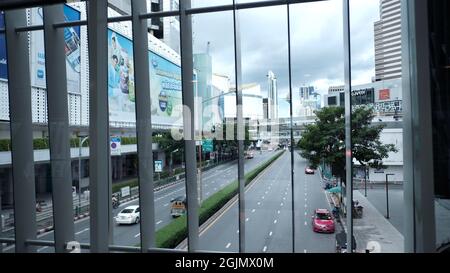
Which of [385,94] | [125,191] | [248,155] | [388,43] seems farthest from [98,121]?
[388,43]

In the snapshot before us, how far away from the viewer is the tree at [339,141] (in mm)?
4520

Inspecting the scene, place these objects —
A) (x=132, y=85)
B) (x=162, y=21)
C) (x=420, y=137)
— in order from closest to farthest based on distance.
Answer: (x=420, y=137)
(x=162, y=21)
(x=132, y=85)

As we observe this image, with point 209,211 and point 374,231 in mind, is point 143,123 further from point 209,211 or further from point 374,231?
point 374,231

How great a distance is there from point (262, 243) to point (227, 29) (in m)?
3.02

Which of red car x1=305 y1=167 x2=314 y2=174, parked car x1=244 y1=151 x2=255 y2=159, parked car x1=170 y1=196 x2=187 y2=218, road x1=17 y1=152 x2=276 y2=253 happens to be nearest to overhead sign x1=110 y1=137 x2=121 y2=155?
road x1=17 y1=152 x2=276 y2=253

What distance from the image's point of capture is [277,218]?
4.82 m

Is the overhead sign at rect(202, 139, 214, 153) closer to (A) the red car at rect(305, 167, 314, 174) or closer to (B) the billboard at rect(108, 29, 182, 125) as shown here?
(B) the billboard at rect(108, 29, 182, 125)

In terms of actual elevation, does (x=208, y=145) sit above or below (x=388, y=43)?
below

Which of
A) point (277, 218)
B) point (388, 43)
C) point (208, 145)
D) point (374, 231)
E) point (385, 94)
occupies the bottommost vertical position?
point (374, 231)

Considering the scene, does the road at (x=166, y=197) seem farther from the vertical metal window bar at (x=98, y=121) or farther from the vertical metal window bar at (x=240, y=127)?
the vertical metal window bar at (x=98, y=121)

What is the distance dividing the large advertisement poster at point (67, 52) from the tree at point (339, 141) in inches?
146

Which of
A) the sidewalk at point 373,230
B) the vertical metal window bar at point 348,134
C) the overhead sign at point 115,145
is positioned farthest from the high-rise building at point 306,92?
the overhead sign at point 115,145

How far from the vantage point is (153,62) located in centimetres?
544

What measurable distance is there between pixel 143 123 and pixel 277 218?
91.8 inches
